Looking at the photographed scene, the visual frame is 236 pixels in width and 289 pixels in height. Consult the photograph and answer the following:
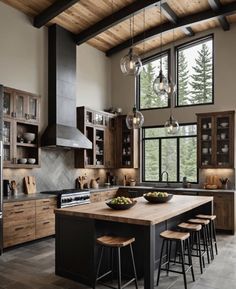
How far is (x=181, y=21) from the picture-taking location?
739 centimetres

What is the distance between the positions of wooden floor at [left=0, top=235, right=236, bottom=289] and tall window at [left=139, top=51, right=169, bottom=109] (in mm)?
4443

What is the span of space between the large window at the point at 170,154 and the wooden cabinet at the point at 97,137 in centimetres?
101

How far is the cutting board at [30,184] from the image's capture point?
20.9 feet

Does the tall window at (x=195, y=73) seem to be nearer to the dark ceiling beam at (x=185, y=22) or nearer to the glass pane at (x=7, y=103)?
the dark ceiling beam at (x=185, y=22)

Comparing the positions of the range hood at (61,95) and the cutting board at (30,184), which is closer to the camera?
the cutting board at (30,184)

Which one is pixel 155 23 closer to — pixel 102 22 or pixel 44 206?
pixel 102 22

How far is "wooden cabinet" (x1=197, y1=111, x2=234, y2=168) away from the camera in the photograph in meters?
7.26

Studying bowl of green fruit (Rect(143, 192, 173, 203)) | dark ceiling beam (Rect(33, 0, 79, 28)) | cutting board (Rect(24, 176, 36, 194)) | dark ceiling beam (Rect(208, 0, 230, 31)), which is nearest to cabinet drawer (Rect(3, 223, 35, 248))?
cutting board (Rect(24, 176, 36, 194))

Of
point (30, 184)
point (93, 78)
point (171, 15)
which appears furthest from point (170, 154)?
point (30, 184)

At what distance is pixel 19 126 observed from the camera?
249 inches

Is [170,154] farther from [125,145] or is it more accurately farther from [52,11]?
[52,11]

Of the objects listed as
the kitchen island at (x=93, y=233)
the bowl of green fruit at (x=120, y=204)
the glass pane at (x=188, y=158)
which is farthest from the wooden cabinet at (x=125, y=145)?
the bowl of green fruit at (x=120, y=204)

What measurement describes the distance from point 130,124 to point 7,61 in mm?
3047

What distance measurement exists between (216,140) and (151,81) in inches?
104
